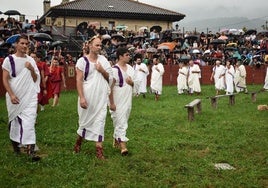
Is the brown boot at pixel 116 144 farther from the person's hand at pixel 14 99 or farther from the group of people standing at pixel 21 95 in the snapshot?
the person's hand at pixel 14 99

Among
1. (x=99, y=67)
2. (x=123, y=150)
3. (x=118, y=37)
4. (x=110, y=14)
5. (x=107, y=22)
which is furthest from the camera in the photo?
(x=107, y=22)

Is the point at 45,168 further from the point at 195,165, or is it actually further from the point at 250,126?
the point at 250,126

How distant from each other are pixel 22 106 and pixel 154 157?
237 centimetres

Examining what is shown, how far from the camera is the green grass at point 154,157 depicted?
600 centimetres

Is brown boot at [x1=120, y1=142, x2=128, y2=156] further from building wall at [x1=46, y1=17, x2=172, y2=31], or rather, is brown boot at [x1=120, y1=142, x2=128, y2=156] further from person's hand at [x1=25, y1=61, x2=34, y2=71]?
building wall at [x1=46, y1=17, x2=172, y2=31]

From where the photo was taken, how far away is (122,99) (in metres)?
7.85

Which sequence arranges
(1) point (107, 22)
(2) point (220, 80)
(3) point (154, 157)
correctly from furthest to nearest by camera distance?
(1) point (107, 22)
(2) point (220, 80)
(3) point (154, 157)

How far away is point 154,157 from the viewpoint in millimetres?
7398

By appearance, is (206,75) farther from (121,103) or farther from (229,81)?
(121,103)

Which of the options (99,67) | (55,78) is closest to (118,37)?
(55,78)

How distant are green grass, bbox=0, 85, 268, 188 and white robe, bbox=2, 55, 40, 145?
43 centimetres

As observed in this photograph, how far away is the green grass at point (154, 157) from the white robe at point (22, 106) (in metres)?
0.43

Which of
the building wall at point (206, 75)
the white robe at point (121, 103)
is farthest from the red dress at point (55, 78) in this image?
the building wall at point (206, 75)

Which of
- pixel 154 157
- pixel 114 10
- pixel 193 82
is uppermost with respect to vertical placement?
pixel 114 10
